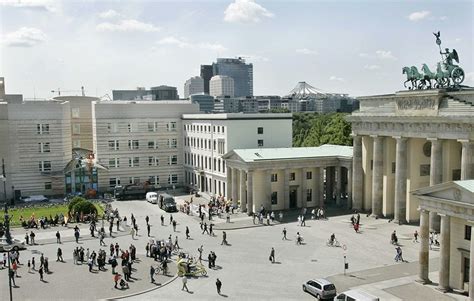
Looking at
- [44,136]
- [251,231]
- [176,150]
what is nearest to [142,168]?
[176,150]

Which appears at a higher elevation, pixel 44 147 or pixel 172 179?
pixel 44 147

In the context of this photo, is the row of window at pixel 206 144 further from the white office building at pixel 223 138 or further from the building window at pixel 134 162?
the building window at pixel 134 162

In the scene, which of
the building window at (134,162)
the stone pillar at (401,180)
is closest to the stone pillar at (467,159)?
the stone pillar at (401,180)

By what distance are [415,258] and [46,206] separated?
52.3 metres

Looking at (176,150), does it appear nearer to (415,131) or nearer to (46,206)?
(46,206)

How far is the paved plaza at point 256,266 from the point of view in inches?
1470

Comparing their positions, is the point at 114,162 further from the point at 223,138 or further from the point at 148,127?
the point at 223,138

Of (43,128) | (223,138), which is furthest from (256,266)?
(43,128)

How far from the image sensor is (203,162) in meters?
83.3

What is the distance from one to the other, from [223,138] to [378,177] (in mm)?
24180

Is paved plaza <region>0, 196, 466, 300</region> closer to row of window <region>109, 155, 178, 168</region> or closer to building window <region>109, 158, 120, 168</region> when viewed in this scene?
building window <region>109, 158, 120, 168</region>

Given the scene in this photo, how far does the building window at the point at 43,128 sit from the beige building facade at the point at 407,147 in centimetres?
4880

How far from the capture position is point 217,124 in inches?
3073

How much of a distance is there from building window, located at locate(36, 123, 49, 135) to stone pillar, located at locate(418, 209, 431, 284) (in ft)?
211
